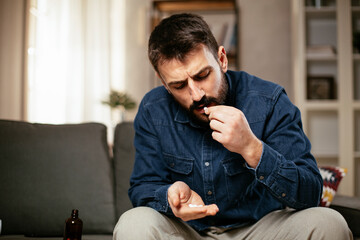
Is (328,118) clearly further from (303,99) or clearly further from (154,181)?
(154,181)

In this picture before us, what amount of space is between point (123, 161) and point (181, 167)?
1.77 feet

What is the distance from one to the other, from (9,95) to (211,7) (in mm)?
2172

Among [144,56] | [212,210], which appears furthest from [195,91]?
[144,56]

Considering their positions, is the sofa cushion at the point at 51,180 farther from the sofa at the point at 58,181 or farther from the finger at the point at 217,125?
the finger at the point at 217,125

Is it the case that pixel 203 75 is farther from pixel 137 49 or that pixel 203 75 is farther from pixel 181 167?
pixel 137 49

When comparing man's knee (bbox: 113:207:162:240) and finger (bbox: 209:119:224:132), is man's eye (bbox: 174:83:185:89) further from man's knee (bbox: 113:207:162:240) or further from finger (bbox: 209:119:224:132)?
man's knee (bbox: 113:207:162:240)

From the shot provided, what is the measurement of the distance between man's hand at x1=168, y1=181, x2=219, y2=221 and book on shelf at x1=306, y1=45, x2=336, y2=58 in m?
2.73

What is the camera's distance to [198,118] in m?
1.28

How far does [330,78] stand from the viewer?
347 centimetres

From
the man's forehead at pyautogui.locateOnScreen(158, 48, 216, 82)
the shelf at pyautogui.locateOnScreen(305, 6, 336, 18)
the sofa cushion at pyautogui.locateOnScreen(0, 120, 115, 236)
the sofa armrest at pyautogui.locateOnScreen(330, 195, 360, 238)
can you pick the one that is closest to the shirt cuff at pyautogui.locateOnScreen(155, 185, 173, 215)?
the man's forehead at pyautogui.locateOnScreen(158, 48, 216, 82)

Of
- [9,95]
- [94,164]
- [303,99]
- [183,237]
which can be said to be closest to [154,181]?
[183,237]

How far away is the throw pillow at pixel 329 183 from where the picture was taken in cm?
155

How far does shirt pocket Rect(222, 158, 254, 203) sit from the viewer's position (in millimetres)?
1270

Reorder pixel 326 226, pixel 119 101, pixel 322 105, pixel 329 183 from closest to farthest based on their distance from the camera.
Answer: pixel 326 226, pixel 329 183, pixel 322 105, pixel 119 101
